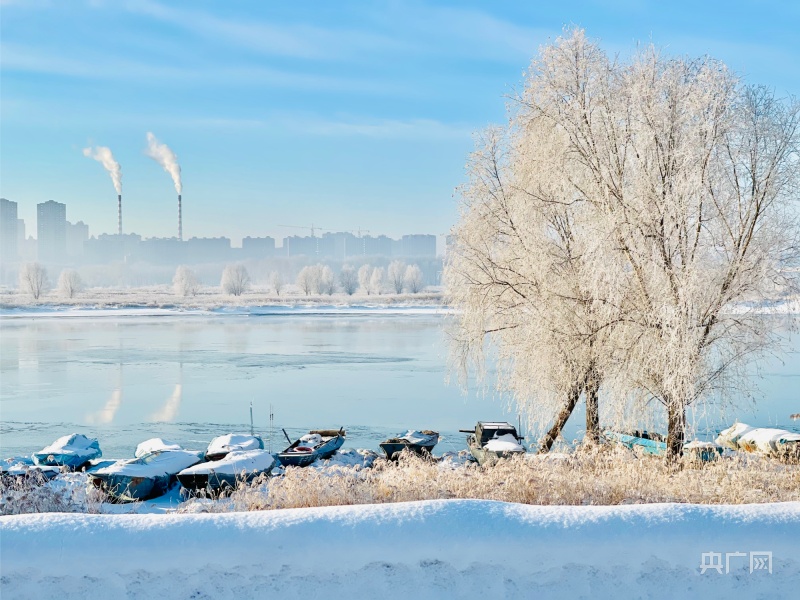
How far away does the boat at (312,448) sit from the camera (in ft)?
49.6

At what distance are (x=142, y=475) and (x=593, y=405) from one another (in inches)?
343

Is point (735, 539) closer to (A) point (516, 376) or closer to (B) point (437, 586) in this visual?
(B) point (437, 586)

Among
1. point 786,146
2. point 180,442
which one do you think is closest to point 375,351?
point 180,442

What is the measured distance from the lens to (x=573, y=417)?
2052 centimetres

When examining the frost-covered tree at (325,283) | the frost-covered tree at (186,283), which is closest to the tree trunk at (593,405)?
the frost-covered tree at (325,283)

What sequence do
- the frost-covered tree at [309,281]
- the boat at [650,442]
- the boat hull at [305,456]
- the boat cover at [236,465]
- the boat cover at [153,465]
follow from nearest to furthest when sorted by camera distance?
the boat cover at [236,465] → the boat cover at [153,465] → the boat at [650,442] → the boat hull at [305,456] → the frost-covered tree at [309,281]

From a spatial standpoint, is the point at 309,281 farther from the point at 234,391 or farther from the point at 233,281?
the point at 234,391

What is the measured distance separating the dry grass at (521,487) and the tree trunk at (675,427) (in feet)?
8.53

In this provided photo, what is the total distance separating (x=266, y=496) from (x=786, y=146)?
9.19 metres

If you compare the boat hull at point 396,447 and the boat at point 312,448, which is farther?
the boat hull at point 396,447

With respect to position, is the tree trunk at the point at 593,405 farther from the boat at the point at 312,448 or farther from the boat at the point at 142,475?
the boat at the point at 142,475

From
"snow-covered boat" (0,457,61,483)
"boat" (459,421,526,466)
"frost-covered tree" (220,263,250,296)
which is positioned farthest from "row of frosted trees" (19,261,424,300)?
"boat" (459,421,526,466)

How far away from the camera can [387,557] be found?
4.79m

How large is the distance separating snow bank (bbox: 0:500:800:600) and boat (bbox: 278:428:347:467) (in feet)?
33.7
